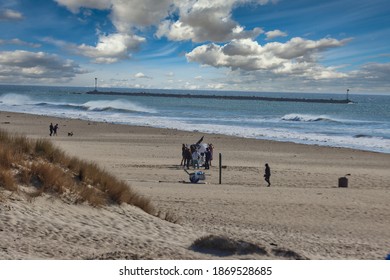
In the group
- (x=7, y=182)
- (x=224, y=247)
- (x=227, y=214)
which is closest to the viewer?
(x=224, y=247)

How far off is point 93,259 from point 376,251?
5.80 metres

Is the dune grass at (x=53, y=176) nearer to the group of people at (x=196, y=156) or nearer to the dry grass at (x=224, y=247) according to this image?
the dry grass at (x=224, y=247)

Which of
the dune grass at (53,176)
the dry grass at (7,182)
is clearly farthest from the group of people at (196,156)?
the dry grass at (7,182)

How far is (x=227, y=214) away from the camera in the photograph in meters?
11.0

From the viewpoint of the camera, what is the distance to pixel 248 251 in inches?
258

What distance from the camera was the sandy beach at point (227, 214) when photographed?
630 cm

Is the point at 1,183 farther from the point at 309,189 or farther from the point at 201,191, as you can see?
the point at 309,189

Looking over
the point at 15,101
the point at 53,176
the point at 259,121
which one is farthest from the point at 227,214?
the point at 15,101

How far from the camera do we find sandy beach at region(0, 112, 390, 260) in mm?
6305

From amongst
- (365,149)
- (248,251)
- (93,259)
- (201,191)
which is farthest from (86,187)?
(365,149)

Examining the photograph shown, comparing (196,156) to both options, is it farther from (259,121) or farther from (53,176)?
(259,121)

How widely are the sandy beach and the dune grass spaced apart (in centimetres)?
33

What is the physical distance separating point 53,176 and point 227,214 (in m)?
5.13

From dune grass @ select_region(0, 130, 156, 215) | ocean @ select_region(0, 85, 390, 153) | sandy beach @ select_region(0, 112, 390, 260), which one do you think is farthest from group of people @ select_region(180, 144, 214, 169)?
ocean @ select_region(0, 85, 390, 153)
